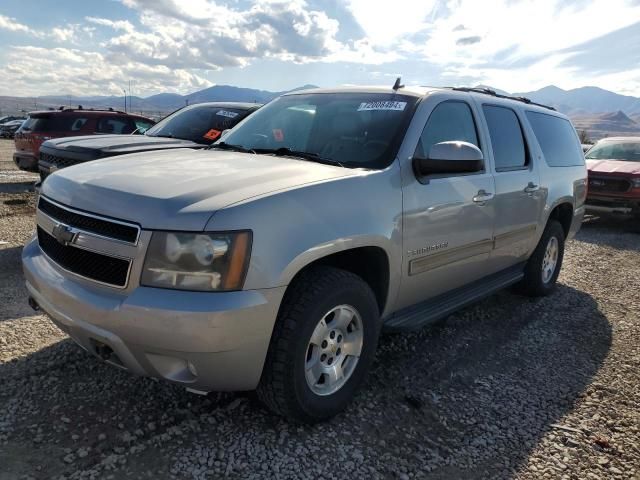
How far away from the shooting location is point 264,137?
3803 millimetres

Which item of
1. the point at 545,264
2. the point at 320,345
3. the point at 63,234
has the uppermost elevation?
the point at 63,234

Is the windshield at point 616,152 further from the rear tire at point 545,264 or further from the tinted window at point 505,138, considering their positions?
the tinted window at point 505,138

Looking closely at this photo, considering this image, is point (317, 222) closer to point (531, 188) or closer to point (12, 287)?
point (531, 188)

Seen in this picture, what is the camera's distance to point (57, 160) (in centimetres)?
569

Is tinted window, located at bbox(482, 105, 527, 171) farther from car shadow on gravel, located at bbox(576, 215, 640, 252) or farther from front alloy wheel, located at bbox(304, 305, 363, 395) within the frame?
car shadow on gravel, located at bbox(576, 215, 640, 252)

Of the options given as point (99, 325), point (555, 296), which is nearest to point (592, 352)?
point (555, 296)

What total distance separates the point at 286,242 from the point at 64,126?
904 centimetres

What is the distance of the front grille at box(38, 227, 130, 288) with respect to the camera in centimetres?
233

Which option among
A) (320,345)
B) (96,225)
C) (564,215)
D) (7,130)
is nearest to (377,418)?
(320,345)

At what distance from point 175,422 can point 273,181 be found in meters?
1.40

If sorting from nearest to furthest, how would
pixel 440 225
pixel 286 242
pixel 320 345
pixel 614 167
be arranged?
pixel 286 242, pixel 320 345, pixel 440 225, pixel 614 167

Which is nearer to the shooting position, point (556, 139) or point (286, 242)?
point (286, 242)

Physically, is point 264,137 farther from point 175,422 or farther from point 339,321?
point 175,422

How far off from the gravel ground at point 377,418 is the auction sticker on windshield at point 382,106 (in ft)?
5.75
